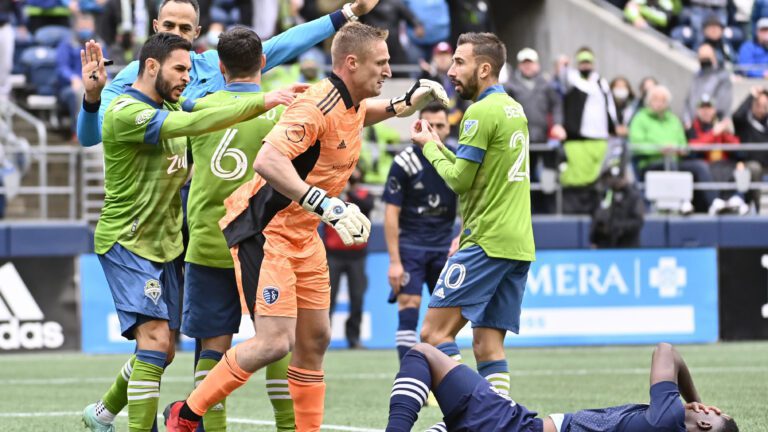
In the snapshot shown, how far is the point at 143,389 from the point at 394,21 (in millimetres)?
13664

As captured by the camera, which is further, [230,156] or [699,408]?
[230,156]

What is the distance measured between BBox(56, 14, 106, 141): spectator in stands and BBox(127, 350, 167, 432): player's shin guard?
36.1 feet

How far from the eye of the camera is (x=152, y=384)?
302 inches

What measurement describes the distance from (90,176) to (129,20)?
2.51 m

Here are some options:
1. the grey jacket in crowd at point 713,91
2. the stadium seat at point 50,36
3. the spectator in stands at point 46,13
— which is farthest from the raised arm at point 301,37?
the grey jacket in crowd at point 713,91

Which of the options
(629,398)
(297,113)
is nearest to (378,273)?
(629,398)

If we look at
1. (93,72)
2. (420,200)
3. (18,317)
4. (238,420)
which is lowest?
(18,317)

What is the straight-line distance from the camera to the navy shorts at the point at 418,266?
11.7 metres

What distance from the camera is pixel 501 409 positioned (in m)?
6.84

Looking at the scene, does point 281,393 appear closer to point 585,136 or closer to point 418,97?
point 418,97

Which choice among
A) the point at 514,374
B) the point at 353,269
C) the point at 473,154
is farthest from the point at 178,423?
the point at 353,269

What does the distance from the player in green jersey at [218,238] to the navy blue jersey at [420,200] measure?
380 centimetres

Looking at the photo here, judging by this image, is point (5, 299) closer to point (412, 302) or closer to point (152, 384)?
point (412, 302)

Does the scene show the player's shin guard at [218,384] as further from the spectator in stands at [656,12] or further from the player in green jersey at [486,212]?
the spectator in stands at [656,12]
